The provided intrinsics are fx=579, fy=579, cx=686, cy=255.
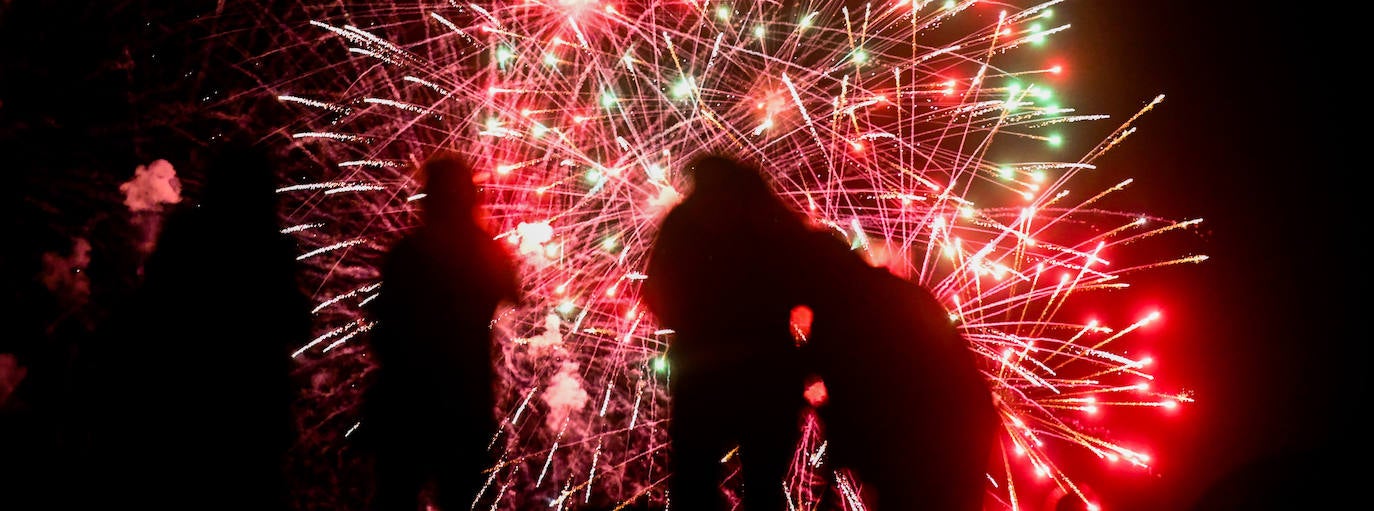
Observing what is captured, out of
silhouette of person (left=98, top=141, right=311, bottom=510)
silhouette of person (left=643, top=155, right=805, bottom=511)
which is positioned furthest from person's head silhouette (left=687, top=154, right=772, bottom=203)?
silhouette of person (left=98, top=141, right=311, bottom=510)

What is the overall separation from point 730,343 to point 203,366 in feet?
7.48

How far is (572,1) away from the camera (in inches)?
125

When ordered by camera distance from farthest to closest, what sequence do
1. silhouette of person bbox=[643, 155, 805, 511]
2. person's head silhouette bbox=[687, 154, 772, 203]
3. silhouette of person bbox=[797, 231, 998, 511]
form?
person's head silhouette bbox=[687, 154, 772, 203], silhouette of person bbox=[643, 155, 805, 511], silhouette of person bbox=[797, 231, 998, 511]

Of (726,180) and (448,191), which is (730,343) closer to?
(726,180)

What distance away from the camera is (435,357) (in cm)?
277

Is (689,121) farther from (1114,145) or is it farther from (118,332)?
(118,332)

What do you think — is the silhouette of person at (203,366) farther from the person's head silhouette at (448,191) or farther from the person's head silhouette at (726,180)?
the person's head silhouette at (726,180)

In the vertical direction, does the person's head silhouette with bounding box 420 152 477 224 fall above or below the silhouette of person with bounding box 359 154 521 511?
above

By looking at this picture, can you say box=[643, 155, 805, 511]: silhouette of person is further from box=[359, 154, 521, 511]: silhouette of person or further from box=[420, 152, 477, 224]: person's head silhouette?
box=[420, 152, 477, 224]: person's head silhouette

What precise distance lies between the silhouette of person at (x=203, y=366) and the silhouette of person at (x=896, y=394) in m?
2.39

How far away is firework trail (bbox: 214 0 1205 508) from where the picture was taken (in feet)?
10.1

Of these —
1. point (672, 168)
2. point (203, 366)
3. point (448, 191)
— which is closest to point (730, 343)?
point (672, 168)

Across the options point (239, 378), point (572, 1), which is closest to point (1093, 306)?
point (572, 1)

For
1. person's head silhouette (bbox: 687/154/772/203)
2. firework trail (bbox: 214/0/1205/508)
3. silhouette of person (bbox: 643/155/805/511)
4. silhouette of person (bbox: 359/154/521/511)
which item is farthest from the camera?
firework trail (bbox: 214/0/1205/508)
